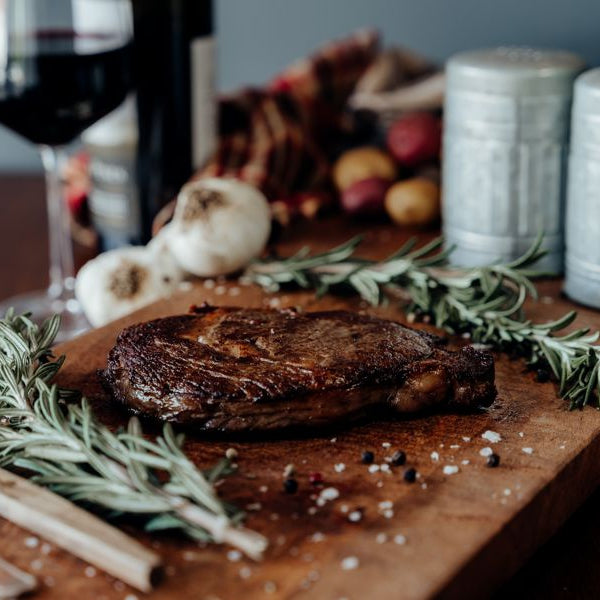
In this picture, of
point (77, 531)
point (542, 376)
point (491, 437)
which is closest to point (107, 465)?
point (77, 531)

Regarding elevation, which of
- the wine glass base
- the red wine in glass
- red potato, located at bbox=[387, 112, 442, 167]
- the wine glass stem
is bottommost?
the wine glass base

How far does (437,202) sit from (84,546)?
44.2 inches

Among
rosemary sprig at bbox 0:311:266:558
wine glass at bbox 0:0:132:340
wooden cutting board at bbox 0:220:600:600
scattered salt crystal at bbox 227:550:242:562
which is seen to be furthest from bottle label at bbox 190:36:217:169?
scattered salt crystal at bbox 227:550:242:562

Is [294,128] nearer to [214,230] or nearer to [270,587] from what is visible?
[214,230]

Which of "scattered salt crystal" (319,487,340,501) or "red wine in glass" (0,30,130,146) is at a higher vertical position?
"red wine in glass" (0,30,130,146)

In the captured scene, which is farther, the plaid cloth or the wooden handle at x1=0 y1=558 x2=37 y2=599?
the plaid cloth

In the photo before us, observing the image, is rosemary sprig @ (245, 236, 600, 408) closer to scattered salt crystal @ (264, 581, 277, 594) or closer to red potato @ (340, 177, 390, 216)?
red potato @ (340, 177, 390, 216)

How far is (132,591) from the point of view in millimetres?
806

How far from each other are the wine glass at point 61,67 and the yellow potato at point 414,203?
51 cm

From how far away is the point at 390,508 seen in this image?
913mm

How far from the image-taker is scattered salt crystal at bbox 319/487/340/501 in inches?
36.7

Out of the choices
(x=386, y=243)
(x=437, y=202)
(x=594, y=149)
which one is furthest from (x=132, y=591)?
(x=437, y=202)

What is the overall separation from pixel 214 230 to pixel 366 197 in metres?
0.41

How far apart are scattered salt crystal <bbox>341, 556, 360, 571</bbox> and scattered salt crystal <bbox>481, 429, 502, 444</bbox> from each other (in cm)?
26
